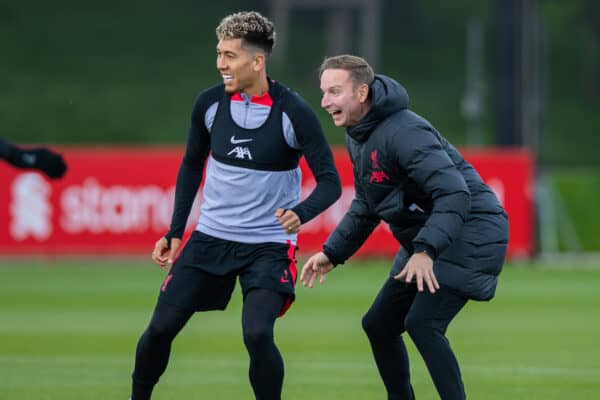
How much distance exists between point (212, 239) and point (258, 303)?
487 mm

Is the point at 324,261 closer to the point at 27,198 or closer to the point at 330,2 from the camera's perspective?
the point at 27,198

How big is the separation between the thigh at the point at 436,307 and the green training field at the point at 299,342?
2.25m

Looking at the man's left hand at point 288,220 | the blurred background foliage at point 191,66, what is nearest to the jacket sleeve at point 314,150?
the man's left hand at point 288,220

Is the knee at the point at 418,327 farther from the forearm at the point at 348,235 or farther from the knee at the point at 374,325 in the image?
the forearm at the point at 348,235

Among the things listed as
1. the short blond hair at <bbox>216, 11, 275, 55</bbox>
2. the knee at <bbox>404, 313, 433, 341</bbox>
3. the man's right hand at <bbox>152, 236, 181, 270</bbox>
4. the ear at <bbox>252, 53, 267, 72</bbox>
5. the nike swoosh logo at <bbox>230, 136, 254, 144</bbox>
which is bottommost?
the knee at <bbox>404, 313, 433, 341</bbox>

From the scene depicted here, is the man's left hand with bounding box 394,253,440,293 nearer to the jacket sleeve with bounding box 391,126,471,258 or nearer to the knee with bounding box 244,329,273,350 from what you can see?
the jacket sleeve with bounding box 391,126,471,258

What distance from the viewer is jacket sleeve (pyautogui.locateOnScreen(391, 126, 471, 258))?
6.85 m

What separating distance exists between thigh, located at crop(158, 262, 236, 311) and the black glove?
0.92 meters

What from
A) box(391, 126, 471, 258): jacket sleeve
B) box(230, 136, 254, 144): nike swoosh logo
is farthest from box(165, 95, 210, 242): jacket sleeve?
box(391, 126, 471, 258): jacket sleeve

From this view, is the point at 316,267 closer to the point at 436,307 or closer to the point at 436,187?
the point at 436,307

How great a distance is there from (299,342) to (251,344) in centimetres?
576

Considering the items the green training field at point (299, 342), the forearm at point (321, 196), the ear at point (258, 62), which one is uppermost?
the ear at point (258, 62)

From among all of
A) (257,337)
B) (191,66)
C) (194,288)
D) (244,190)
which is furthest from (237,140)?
(191,66)

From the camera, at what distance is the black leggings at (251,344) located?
24.1 feet
